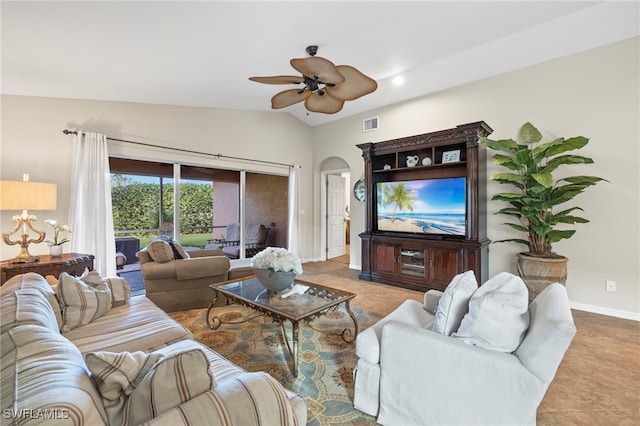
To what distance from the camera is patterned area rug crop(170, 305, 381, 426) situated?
1682mm

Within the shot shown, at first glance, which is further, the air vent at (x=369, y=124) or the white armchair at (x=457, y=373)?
the air vent at (x=369, y=124)

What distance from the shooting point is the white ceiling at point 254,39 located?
2.29 m

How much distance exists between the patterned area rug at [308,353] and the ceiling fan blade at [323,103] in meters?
2.34

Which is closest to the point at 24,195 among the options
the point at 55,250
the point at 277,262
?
the point at 55,250

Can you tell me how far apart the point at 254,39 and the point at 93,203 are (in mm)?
2866

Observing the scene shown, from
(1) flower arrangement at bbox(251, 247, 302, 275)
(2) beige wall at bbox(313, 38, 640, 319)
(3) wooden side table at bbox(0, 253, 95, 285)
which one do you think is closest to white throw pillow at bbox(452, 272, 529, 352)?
(1) flower arrangement at bbox(251, 247, 302, 275)

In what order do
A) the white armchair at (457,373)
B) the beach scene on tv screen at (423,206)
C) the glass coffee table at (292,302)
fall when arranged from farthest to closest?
1. the beach scene on tv screen at (423,206)
2. the glass coffee table at (292,302)
3. the white armchair at (457,373)

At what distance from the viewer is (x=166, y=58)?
2.91 metres

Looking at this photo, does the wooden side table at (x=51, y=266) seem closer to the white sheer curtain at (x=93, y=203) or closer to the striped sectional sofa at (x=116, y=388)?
the white sheer curtain at (x=93, y=203)

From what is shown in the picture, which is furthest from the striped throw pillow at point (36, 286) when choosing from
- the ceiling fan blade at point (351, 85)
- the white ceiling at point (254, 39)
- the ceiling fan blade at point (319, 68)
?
the ceiling fan blade at point (351, 85)

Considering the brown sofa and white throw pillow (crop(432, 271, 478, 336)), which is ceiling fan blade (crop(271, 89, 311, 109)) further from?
white throw pillow (crop(432, 271, 478, 336))

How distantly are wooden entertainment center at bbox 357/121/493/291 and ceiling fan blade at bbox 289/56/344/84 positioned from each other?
2.28 meters

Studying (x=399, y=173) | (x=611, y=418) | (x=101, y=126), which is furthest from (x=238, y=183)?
(x=611, y=418)

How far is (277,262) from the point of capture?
2.32 m
